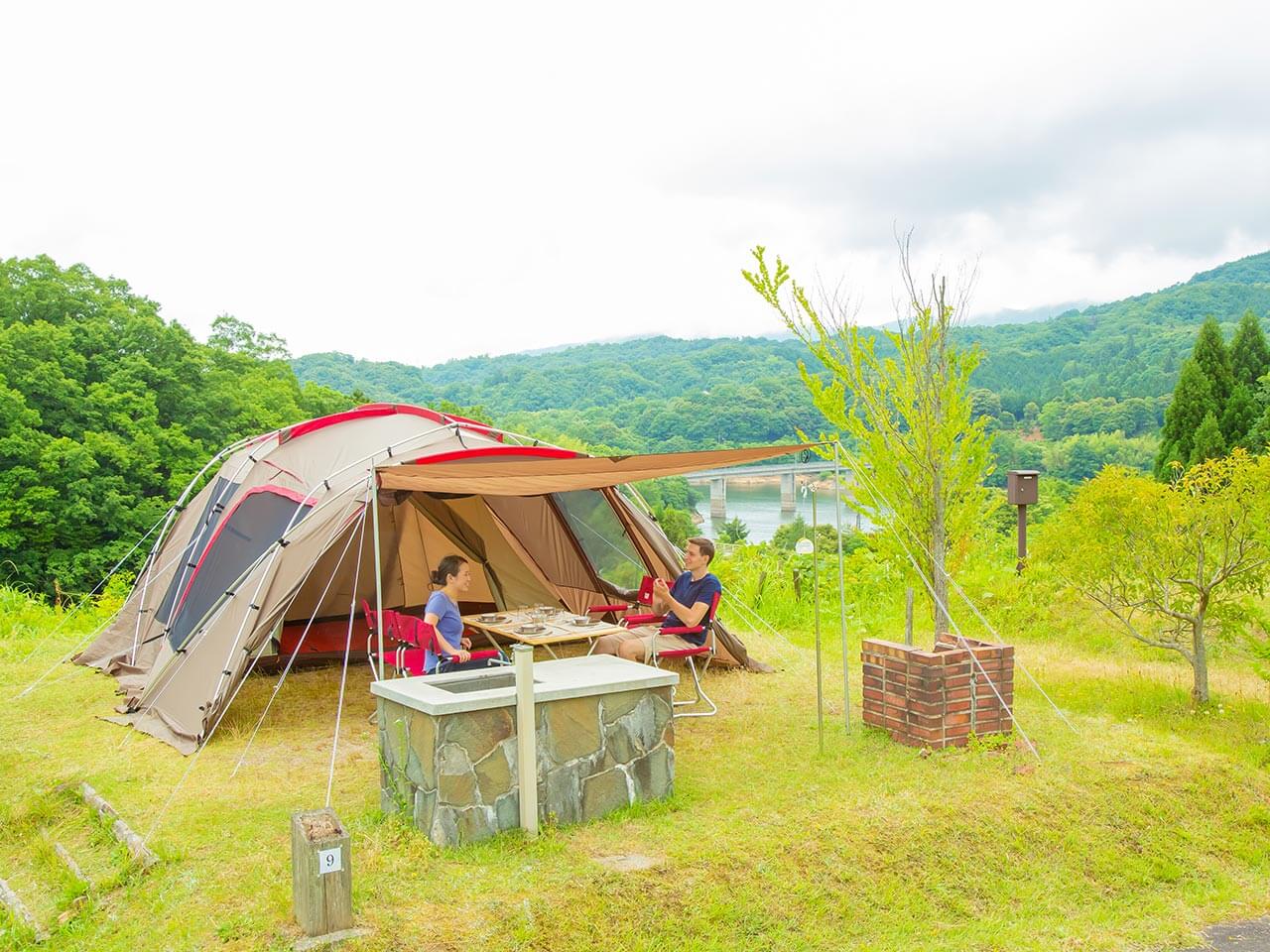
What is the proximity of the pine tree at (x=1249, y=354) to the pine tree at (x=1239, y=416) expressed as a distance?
3.26 ft

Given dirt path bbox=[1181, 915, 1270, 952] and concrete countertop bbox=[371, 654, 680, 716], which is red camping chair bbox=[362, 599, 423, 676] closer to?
concrete countertop bbox=[371, 654, 680, 716]

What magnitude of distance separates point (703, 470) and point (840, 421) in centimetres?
109

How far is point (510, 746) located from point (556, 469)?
5.29 feet

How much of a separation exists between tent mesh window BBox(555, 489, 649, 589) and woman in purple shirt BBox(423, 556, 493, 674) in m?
1.90

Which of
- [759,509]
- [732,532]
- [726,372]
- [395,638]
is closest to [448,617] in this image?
[395,638]

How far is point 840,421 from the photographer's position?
6.07 meters

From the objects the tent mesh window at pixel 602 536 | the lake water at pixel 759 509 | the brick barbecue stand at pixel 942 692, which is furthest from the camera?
the lake water at pixel 759 509

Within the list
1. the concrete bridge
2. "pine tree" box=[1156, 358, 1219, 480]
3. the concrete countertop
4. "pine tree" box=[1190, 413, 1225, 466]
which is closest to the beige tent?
the concrete bridge

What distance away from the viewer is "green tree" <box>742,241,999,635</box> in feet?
19.0

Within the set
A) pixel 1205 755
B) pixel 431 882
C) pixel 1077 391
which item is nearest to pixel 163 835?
pixel 431 882

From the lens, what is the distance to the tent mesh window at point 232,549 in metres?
6.15

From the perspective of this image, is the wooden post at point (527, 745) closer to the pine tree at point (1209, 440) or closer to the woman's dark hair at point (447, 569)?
the woman's dark hair at point (447, 569)

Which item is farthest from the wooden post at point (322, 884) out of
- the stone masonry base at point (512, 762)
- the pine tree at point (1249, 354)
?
the pine tree at point (1249, 354)

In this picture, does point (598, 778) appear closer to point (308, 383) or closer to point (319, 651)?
point (319, 651)
